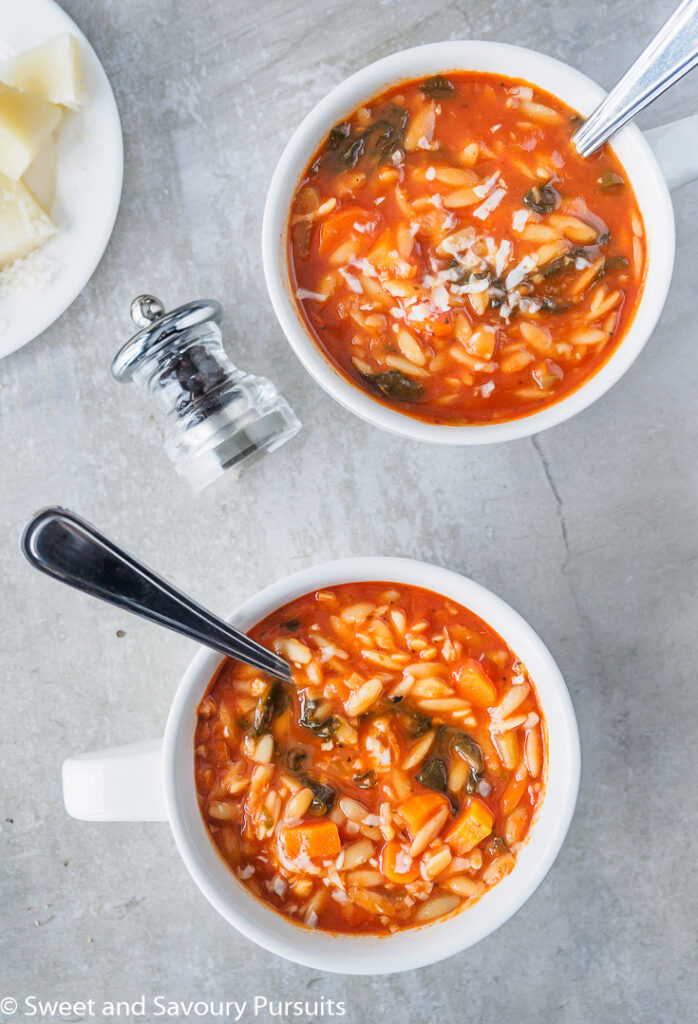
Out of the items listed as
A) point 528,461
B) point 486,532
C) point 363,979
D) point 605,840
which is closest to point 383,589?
point 486,532

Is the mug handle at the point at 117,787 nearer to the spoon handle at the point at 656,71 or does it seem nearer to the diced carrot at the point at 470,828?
the diced carrot at the point at 470,828

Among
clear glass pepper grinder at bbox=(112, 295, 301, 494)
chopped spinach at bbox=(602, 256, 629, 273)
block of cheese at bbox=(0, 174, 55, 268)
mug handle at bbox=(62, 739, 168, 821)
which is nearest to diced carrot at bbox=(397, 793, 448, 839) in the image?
mug handle at bbox=(62, 739, 168, 821)

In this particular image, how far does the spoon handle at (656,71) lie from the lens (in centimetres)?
149

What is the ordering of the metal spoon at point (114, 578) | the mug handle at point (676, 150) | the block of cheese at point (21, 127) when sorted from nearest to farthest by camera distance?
the metal spoon at point (114, 578)
the mug handle at point (676, 150)
the block of cheese at point (21, 127)

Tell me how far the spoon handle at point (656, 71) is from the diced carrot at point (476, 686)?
1.00m

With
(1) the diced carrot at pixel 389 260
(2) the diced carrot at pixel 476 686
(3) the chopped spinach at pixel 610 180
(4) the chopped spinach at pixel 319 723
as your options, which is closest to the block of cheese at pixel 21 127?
(1) the diced carrot at pixel 389 260

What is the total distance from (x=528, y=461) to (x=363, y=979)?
126cm

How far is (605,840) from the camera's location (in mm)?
2018

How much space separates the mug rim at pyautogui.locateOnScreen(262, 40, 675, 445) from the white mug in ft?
0.95

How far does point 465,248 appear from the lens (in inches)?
63.1

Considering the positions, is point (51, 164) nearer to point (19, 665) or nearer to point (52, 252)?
point (52, 252)

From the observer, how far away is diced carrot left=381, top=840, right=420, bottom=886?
1.66 m

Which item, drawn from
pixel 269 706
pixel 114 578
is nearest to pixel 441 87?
pixel 114 578

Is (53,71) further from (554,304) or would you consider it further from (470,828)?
(470,828)
